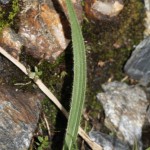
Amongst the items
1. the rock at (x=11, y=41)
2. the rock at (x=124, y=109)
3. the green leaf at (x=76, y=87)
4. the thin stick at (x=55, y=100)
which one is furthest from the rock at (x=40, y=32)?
the rock at (x=124, y=109)

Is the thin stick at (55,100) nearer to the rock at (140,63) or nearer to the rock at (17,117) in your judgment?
the rock at (17,117)

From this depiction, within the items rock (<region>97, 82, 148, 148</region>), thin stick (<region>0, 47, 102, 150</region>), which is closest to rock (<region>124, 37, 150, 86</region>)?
rock (<region>97, 82, 148, 148</region>)

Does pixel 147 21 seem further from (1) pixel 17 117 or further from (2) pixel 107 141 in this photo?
(1) pixel 17 117

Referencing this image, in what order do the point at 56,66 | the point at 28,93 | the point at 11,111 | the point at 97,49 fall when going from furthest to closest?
the point at 97,49, the point at 56,66, the point at 28,93, the point at 11,111

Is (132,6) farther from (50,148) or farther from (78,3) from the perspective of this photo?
(50,148)

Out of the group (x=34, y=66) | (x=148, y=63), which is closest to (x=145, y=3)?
(x=148, y=63)

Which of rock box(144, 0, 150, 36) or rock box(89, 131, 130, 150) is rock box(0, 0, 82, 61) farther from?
rock box(144, 0, 150, 36)

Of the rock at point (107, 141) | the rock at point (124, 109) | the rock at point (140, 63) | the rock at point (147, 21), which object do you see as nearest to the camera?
the rock at point (107, 141)
